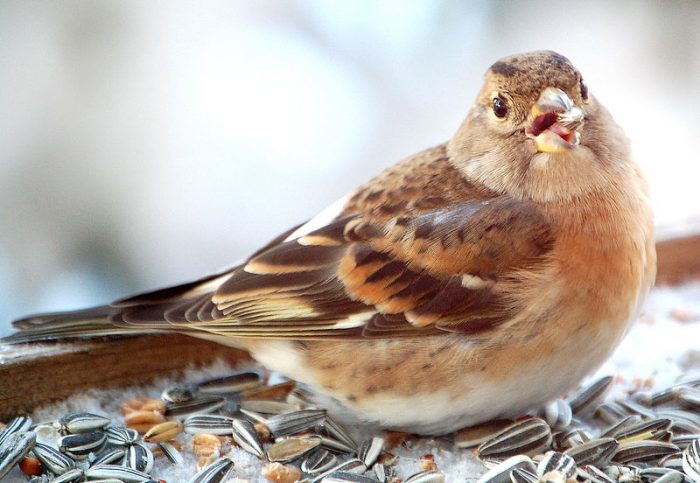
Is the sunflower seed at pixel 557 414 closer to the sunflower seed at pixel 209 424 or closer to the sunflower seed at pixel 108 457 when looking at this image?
the sunflower seed at pixel 209 424

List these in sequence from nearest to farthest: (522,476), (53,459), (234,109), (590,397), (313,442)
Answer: (522,476) < (53,459) < (313,442) < (590,397) < (234,109)

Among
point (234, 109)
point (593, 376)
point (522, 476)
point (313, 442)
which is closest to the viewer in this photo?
point (522, 476)

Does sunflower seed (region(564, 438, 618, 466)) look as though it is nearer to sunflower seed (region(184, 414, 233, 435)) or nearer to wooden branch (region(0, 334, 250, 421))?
sunflower seed (region(184, 414, 233, 435))

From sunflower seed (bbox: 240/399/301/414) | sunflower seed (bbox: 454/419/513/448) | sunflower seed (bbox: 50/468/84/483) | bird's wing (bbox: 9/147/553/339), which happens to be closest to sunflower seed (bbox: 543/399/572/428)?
sunflower seed (bbox: 454/419/513/448)

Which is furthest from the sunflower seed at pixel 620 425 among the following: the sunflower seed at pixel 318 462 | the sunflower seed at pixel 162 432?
the sunflower seed at pixel 162 432

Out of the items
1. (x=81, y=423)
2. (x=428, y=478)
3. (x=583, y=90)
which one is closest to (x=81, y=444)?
(x=81, y=423)

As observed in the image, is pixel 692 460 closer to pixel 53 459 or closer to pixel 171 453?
pixel 171 453
